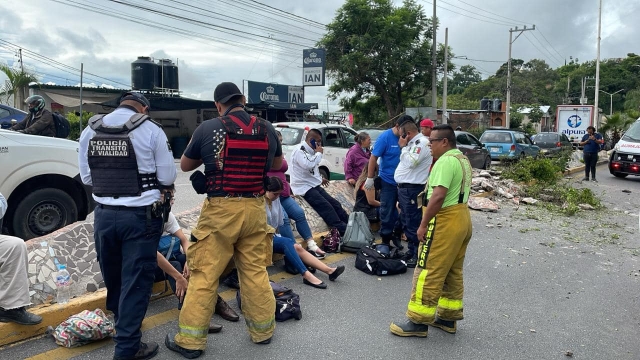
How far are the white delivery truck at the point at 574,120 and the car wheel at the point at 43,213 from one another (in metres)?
27.7

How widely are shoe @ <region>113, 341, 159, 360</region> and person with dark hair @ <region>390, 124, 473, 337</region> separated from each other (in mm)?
1770

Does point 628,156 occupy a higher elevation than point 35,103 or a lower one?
lower

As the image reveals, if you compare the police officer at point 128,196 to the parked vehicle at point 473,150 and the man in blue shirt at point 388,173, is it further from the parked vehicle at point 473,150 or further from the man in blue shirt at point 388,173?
the parked vehicle at point 473,150

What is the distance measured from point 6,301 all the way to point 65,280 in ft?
2.40

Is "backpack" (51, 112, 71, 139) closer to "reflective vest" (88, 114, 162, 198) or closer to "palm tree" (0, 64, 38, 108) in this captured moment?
"reflective vest" (88, 114, 162, 198)

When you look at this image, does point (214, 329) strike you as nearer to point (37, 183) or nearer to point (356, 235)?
point (356, 235)

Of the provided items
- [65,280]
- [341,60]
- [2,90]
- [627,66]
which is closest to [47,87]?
[2,90]

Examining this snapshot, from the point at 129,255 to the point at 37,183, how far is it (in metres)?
3.16

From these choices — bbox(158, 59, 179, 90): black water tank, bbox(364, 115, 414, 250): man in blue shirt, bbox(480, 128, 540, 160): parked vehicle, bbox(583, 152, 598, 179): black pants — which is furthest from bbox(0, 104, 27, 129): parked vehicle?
bbox(480, 128, 540, 160): parked vehicle

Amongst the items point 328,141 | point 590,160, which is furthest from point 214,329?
point 590,160

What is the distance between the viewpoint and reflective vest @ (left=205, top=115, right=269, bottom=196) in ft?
11.0

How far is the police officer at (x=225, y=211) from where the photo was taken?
3352mm

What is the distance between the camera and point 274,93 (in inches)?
968

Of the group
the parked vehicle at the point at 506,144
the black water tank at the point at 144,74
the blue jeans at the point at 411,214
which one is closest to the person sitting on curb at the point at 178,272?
the blue jeans at the point at 411,214
